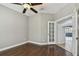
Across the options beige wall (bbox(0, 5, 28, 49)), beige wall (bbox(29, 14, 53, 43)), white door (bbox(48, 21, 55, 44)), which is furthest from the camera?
white door (bbox(48, 21, 55, 44))

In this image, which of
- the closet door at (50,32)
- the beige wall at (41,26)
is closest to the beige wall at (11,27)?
the beige wall at (41,26)

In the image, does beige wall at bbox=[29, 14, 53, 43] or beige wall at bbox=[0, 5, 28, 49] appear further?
beige wall at bbox=[29, 14, 53, 43]

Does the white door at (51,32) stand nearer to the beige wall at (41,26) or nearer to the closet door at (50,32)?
the closet door at (50,32)

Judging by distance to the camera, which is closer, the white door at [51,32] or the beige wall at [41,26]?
the beige wall at [41,26]

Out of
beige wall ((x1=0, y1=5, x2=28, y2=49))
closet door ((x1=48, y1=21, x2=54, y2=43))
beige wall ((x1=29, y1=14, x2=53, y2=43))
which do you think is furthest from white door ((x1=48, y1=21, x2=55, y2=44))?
beige wall ((x1=0, y1=5, x2=28, y2=49))

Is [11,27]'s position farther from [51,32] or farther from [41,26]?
[51,32]

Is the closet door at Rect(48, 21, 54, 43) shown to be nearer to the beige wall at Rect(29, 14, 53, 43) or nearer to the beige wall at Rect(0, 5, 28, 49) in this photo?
the beige wall at Rect(29, 14, 53, 43)

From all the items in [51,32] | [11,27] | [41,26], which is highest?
[41,26]

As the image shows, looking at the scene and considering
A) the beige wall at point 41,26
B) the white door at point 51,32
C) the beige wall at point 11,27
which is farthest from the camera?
the white door at point 51,32

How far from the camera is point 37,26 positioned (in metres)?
6.50

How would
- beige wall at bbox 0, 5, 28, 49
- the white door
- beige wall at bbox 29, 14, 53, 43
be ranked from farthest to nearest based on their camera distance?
the white door, beige wall at bbox 29, 14, 53, 43, beige wall at bbox 0, 5, 28, 49

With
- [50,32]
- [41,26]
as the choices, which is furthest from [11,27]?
[50,32]

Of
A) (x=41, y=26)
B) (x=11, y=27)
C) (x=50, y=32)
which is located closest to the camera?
(x=11, y=27)

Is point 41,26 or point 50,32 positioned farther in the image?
point 50,32
